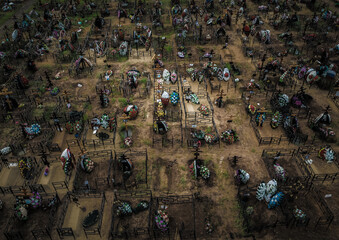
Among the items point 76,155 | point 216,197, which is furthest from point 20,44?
point 216,197

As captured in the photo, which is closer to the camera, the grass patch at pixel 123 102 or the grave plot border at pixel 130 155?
the grave plot border at pixel 130 155

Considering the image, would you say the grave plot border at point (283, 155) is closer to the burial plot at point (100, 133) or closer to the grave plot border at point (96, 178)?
the grave plot border at point (96, 178)

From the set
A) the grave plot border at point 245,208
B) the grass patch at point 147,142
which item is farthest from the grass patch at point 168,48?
the grave plot border at point 245,208

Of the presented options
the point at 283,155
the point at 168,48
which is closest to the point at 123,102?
the point at 168,48

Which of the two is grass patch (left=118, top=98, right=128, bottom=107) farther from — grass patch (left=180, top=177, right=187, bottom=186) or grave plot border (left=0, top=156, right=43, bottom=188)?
grass patch (left=180, top=177, right=187, bottom=186)

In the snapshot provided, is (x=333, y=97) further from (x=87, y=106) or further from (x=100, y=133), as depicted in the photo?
(x=87, y=106)

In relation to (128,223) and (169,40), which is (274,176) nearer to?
(128,223)

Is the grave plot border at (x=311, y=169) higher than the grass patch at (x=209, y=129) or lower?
lower

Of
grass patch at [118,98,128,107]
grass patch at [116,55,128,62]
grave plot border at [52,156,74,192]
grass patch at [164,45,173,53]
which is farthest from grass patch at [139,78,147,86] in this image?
grave plot border at [52,156,74,192]
